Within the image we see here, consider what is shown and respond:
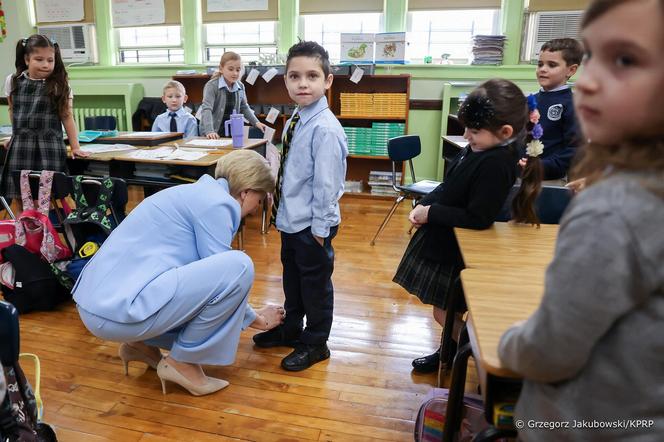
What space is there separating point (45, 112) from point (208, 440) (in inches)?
86.1

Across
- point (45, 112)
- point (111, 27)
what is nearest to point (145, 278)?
point (45, 112)

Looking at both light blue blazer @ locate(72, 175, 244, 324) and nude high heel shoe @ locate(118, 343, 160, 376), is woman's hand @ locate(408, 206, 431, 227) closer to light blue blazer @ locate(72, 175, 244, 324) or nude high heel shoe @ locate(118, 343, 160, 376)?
light blue blazer @ locate(72, 175, 244, 324)

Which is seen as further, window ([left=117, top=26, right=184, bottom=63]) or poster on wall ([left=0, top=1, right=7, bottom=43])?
poster on wall ([left=0, top=1, right=7, bottom=43])

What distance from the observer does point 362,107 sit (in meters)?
4.89

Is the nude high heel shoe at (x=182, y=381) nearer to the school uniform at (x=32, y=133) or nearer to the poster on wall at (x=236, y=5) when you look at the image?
the school uniform at (x=32, y=133)

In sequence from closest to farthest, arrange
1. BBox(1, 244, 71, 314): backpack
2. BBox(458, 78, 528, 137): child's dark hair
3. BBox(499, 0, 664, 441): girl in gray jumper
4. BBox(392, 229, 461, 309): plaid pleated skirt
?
BBox(499, 0, 664, 441): girl in gray jumper
BBox(458, 78, 528, 137): child's dark hair
BBox(392, 229, 461, 309): plaid pleated skirt
BBox(1, 244, 71, 314): backpack

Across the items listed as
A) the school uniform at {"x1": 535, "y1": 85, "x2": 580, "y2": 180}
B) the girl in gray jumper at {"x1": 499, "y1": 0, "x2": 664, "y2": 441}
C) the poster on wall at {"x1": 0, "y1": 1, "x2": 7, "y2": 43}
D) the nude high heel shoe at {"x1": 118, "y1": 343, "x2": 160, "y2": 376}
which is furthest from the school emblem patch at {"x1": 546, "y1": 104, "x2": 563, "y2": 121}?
the poster on wall at {"x1": 0, "y1": 1, "x2": 7, "y2": 43}

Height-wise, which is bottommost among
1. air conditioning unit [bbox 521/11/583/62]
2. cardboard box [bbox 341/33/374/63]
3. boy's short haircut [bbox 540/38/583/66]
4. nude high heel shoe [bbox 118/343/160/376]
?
nude high heel shoe [bbox 118/343/160/376]

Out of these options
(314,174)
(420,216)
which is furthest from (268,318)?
(420,216)

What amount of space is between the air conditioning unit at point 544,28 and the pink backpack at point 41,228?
4309mm

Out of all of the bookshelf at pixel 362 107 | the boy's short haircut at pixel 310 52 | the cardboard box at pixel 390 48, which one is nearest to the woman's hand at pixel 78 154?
the boy's short haircut at pixel 310 52

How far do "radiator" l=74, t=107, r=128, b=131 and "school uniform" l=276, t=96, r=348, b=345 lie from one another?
458 cm

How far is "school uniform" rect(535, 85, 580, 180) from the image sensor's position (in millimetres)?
2135

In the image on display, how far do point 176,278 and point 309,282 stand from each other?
1.78 feet
